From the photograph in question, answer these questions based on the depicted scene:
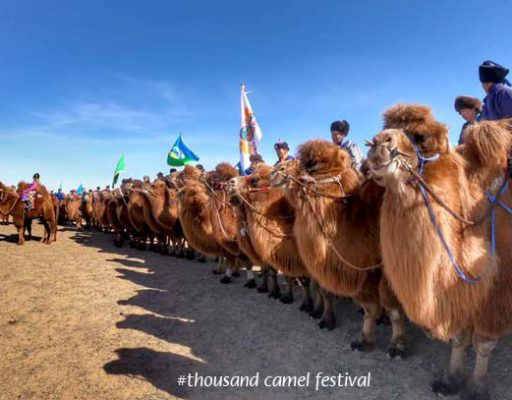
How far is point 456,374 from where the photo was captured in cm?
365

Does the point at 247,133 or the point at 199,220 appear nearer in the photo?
the point at 199,220

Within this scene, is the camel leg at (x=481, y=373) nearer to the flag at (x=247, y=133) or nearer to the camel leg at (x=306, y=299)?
the camel leg at (x=306, y=299)

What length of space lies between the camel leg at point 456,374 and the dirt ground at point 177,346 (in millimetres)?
169

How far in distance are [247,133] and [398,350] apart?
881 cm

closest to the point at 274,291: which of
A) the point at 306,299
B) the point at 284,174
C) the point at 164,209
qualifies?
the point at 306,299

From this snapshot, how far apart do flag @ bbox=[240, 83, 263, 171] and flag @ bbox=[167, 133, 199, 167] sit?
371 cm

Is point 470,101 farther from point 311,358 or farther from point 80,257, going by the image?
point 80,257

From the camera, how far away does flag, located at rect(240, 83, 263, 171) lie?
11.3 m

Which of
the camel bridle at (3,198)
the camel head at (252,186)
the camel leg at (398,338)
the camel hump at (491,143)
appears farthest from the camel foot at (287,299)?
the camel bridle at (3,198)

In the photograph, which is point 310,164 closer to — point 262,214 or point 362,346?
point 262,214

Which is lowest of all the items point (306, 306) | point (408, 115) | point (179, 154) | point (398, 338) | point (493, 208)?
point (306, 306)

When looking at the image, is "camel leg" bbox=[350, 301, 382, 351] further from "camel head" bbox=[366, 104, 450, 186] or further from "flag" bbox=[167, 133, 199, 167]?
"flag" bbox=[167, 133, 199, 167]

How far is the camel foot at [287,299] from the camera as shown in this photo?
675 cm

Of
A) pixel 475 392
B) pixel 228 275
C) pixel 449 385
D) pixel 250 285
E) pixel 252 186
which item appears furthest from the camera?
pixel 228 275
